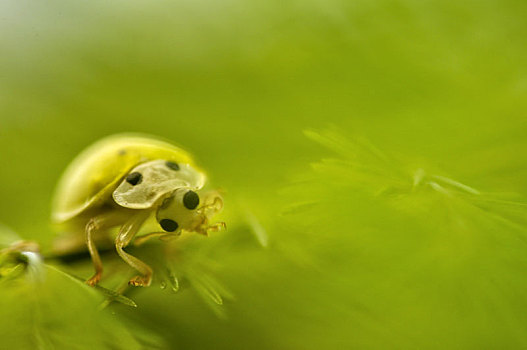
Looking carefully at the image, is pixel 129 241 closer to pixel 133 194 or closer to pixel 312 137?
pixel 133 194

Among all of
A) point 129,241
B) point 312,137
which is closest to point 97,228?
point 129,241

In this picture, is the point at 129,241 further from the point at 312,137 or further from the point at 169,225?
the point at 312,137

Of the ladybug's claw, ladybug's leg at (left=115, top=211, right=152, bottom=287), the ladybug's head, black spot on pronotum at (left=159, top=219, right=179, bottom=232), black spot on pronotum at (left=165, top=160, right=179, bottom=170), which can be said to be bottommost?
the ladybug's claw

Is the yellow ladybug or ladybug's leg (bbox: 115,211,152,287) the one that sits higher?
the yellow ladybug

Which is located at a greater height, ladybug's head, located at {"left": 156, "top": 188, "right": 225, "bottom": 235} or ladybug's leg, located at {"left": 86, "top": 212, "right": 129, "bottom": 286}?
ladybug's head, located at {"left": 156, "top": 188, "right": 225, "bottom": 235}

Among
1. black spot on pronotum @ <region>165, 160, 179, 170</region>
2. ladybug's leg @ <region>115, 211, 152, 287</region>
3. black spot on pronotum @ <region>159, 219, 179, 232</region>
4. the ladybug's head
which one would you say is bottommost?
ladybug's leg @ <region>115, 211, 152, 287</region>

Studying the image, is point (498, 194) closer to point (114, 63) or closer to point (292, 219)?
point (292, 219)

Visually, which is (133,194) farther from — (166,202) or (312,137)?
(312,137)

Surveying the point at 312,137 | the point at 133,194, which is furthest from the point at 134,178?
the point at 312,137
